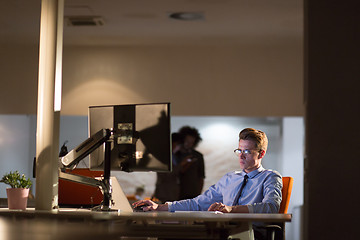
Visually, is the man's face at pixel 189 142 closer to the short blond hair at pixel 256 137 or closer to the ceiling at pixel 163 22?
the ceiling at pixel 163 22

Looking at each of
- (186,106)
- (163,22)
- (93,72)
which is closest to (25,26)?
(93,72)

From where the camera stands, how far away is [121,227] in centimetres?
226

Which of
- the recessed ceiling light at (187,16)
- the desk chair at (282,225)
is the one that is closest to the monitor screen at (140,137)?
the desk chair at (282,225)

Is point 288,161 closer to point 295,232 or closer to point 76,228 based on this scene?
point 295,232

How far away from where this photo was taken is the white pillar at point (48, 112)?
9.15 ft

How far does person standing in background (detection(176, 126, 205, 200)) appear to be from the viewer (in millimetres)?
6406

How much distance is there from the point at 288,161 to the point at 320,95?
14.2ft

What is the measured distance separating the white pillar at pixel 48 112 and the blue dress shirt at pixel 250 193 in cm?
99

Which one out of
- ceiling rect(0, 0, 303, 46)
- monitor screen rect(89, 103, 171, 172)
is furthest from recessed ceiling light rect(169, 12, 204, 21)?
monitor screen rect(89, 103, 171, 172)

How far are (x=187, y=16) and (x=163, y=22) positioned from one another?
34 cm

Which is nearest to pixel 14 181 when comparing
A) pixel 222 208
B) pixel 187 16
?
pixel 222 208

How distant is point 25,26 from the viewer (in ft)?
19.4

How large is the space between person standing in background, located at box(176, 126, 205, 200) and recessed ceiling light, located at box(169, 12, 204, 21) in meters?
1.65

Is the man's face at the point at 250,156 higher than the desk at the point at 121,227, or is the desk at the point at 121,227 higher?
the man's face at the point at 250,156
